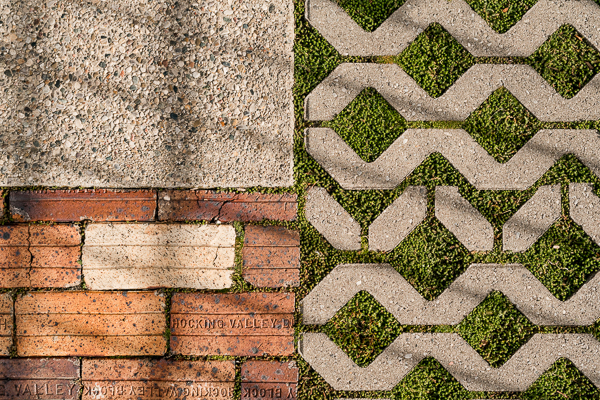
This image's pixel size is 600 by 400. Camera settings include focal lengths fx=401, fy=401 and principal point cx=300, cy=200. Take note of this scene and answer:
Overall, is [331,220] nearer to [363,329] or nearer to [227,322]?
[363,329]

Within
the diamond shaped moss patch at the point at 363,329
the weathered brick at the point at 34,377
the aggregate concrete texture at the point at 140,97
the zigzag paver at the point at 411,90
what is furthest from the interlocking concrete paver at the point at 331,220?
the weathered brick at the point at 34,377

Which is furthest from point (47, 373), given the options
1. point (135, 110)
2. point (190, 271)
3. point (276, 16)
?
point (276, 16)

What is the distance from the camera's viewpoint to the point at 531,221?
2.35m

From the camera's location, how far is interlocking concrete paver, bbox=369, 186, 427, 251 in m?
2.34

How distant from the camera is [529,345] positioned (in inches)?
92.4

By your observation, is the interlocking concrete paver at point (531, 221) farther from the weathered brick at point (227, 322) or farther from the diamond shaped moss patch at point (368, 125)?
the weathered brick at point (227, 322)

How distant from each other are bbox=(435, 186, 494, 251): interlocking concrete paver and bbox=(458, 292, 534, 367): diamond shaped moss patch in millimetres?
340

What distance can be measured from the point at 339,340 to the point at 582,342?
1.43 metres

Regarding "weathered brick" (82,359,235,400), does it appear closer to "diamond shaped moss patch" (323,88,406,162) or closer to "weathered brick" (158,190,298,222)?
"weathered brick" (158,190,298,222)

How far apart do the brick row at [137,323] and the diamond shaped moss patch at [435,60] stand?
154 cm

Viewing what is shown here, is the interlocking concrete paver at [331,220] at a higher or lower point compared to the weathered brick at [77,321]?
higher

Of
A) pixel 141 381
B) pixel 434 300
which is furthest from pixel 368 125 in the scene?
pixel 141 381

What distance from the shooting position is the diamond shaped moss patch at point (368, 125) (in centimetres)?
234

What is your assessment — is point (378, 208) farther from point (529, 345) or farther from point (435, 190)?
point (529, 345)
